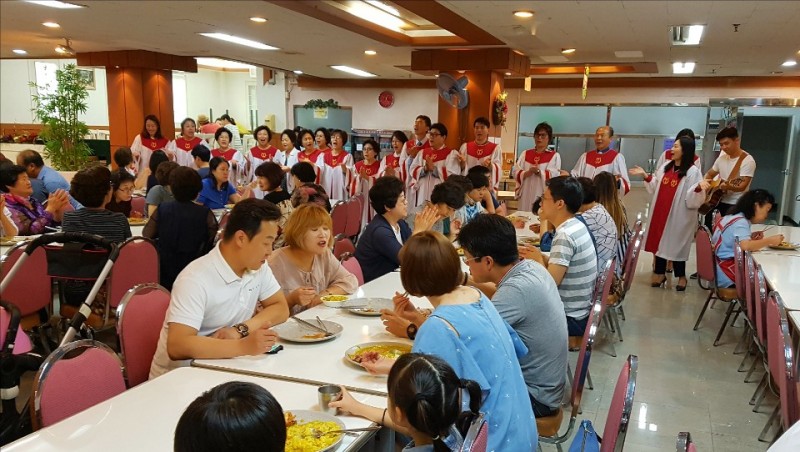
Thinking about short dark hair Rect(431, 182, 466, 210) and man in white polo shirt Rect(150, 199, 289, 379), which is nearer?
man in white polo shirt Rect(150, 199, 289, 379)

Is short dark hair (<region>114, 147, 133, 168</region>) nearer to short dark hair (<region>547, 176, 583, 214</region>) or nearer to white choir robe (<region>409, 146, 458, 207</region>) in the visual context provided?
white choir robe (<region>409, 146, 458, 207</region>)

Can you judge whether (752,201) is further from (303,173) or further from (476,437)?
(476,437)

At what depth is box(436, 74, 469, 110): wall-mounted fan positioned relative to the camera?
27.7ft

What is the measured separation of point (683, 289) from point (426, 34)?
14.6 feet

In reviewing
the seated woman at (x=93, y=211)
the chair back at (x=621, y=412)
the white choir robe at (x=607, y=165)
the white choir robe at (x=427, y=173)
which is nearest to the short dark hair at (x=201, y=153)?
the white choir robe at (x=427, y=173)

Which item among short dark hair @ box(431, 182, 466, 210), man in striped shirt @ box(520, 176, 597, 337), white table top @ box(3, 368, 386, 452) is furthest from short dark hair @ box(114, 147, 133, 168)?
white table top @ box(3, 368, 386, 452)

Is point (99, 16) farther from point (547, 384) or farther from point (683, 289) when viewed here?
point (683, 289)

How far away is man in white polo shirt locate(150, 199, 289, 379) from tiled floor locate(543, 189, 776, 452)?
5.87ft

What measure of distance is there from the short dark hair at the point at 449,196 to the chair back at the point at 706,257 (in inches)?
77.4

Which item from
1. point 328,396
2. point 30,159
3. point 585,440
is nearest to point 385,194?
point 328,396

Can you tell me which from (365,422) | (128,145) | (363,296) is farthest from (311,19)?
(128,145)

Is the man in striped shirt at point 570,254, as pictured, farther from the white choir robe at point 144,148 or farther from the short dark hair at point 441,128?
the white choir robe at point 144,148

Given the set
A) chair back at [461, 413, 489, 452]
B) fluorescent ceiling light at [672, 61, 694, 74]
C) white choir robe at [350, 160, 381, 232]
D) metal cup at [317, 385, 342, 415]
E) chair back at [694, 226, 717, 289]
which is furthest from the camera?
fluorescent ceiling light at [672, 61, 694, 74]

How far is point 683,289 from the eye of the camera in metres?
6.48
